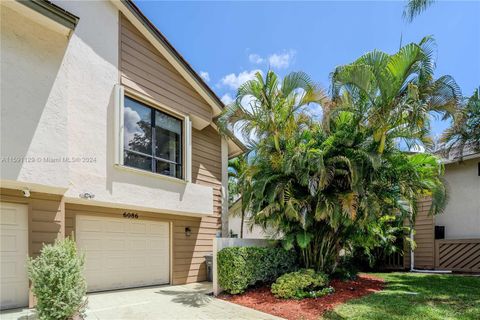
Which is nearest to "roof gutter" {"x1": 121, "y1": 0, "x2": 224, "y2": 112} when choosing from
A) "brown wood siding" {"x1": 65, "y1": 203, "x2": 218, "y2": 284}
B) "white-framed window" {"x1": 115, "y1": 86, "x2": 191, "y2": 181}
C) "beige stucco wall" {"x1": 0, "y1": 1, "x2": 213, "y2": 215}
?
"beige stucco wall" {"x1": 0, "y1": 1, "x2": 213, "y2": 215}

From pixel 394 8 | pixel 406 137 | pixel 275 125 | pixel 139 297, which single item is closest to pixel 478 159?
pixel 406 137

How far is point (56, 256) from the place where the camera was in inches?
211

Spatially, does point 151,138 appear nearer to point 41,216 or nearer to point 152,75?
point 152,75

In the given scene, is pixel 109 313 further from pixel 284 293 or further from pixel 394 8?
pixel 394 8

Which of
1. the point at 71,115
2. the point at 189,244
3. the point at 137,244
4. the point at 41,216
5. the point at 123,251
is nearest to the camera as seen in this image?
the point at 41,216

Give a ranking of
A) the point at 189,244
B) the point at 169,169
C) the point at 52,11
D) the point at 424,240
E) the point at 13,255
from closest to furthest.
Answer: the point at 52,11 → the point at 13,255 → the point at 169,169 → the point at 189,244 → the point at 424,240

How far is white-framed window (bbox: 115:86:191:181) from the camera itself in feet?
28.2

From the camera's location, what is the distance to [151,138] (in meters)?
9.59

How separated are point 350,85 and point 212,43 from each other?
689 cm

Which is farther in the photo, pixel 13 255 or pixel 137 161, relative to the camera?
pixel 137 161

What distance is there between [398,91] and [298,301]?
552 cm

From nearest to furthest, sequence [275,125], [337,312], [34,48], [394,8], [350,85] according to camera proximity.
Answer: [34,48] < [337,312] < [350,85] < [275,125] < [394,8]

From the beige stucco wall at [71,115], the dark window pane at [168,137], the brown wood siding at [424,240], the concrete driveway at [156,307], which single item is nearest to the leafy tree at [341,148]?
Answer: the dark window pane at [168,137]

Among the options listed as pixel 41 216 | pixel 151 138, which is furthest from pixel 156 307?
pixel 151 138
